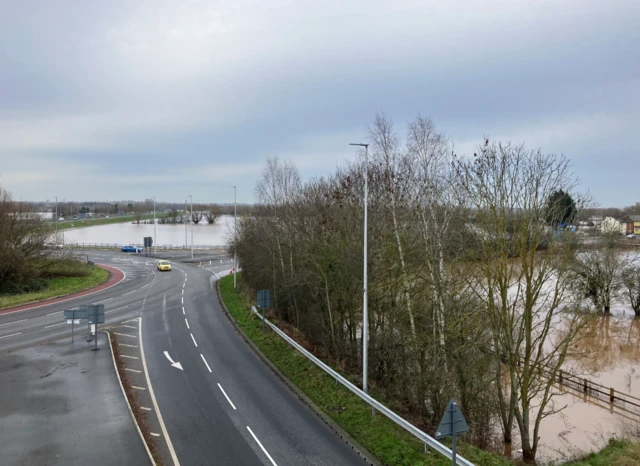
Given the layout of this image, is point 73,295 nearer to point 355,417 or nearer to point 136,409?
point 136,409

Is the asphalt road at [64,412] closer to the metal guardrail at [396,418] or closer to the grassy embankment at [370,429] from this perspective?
the grassy embankment at [370,429]

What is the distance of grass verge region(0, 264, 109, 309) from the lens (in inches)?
1241

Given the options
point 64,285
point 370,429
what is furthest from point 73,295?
point 370,429

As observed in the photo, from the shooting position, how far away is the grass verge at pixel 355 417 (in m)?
11.3

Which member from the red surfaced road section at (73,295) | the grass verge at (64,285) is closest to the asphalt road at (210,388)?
the red surfaced road section at (73,295)

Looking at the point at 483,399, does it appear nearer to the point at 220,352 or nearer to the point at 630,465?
the point at 630,465

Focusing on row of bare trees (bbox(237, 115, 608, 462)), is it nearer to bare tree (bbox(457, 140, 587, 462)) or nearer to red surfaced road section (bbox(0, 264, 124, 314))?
bare tree (bbox(457, 140, 587, 462))

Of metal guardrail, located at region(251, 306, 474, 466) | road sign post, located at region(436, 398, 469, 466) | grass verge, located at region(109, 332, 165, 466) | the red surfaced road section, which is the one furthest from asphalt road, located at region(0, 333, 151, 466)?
the red surfaced road section

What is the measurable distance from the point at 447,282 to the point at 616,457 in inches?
256

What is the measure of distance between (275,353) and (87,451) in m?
9.55

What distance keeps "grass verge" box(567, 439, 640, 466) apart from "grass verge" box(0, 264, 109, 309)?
31890 mm

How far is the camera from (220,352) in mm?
21000

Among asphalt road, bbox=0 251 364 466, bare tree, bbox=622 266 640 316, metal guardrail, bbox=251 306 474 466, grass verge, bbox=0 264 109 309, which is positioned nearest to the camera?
metal guardrail, bbox=251 306 474 466

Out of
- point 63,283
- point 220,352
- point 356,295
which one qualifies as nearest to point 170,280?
point 63,283
